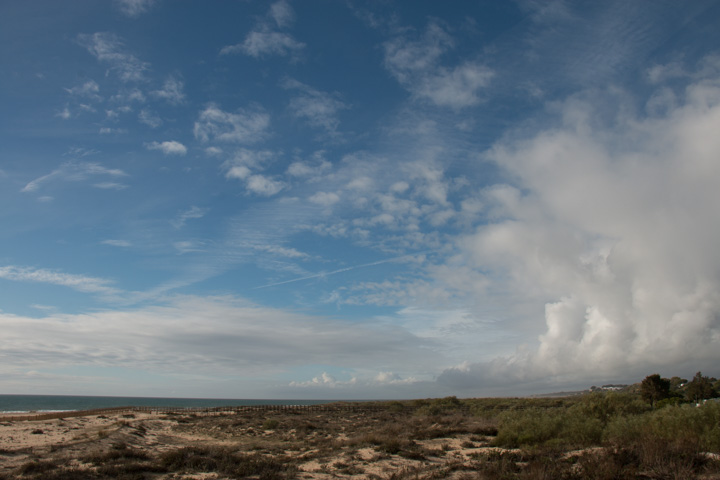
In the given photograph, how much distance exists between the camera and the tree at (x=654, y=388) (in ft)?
186

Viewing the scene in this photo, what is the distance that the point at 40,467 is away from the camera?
16.8 m

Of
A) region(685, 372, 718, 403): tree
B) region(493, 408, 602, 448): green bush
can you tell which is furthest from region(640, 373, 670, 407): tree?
region(493, 408, 602, 448): green bush

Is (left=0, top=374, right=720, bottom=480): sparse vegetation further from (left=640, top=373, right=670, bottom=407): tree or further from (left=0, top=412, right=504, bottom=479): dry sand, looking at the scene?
(left=640, top=373, right=670, bottom=407): tree

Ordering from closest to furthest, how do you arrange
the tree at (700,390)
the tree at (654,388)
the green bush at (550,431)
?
the green bush at (550,431), the tree at (654,388), the tree at (700,390)

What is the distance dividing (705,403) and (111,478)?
73.8 ft

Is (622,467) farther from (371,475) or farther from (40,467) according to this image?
(40,467)

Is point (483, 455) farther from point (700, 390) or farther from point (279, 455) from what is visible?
point (700, 390)

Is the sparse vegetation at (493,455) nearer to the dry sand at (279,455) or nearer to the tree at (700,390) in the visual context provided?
the dry sand at (279,455)

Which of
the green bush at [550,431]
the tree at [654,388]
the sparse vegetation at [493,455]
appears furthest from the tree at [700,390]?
the green bush at [550,431]

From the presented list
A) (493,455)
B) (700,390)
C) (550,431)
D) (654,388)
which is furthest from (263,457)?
(700,390)

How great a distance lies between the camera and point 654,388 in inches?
2258

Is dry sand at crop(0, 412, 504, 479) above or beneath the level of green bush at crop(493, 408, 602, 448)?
beneath

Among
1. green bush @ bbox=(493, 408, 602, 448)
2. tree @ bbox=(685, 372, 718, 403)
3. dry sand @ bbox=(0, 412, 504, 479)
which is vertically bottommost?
tree @ bbox=(685, 372, 718, 403)

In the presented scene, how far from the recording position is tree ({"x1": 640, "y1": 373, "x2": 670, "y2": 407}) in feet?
186
